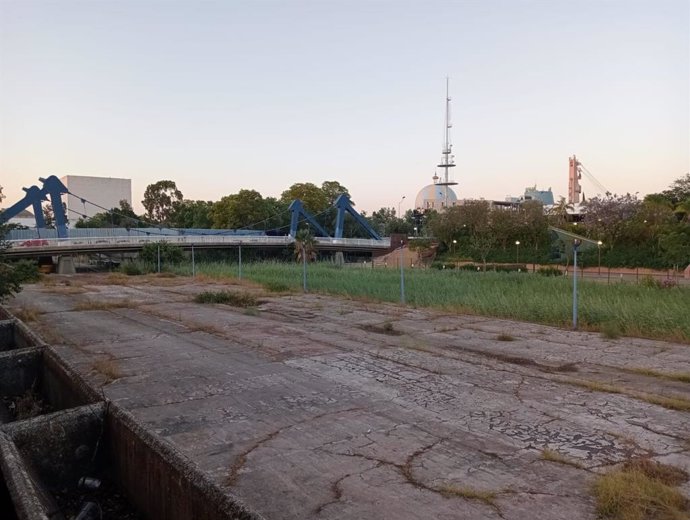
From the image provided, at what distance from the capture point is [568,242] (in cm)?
3900

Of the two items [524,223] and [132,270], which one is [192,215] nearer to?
[132,270]

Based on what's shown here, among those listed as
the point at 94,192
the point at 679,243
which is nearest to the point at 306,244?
the point at 679,243

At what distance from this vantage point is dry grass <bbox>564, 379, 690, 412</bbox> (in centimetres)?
620

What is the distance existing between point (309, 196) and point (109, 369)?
218 feet

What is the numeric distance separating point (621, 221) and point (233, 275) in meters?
30.1

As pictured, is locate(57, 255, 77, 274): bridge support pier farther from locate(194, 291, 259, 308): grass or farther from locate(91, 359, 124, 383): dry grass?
locate(91, 359, 124, 383): dry grass

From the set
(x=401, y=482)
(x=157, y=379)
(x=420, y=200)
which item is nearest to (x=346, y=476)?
(x=401, y=482)

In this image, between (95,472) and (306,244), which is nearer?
(95,472)

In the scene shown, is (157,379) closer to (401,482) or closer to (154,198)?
(401,482)

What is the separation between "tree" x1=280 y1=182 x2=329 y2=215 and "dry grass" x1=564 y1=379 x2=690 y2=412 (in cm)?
6697

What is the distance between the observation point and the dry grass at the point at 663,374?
24.6ft

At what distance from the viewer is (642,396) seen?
6.61 metres

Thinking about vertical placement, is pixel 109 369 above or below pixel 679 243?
below

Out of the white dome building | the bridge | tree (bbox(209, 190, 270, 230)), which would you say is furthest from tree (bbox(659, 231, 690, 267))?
the white dome building
